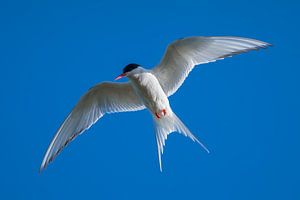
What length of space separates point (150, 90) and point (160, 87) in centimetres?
18

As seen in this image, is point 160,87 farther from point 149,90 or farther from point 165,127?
point 165,127

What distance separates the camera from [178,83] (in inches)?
288

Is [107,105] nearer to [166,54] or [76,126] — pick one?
[76,126]

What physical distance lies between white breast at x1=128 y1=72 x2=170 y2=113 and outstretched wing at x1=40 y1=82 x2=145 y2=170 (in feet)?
1.64

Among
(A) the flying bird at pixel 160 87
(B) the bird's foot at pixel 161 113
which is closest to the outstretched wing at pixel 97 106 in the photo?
(A) the flying bird at pixel 160 87

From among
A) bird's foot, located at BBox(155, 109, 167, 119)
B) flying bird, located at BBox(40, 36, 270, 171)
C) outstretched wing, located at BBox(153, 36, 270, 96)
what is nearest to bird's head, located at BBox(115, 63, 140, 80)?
flying bird, located at BBox(40, 36, 270, 171)

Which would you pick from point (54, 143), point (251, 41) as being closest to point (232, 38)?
point (251, 41)

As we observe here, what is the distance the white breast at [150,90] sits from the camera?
7.03 metres

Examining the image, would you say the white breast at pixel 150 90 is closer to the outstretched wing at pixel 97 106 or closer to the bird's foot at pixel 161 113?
the bird's foot at pixel 161 113

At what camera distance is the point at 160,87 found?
715cm

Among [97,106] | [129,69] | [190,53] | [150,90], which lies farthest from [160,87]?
[97,106]

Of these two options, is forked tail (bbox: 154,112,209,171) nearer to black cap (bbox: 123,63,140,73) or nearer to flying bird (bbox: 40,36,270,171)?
flying bird (bbox: 40,36,270,171)

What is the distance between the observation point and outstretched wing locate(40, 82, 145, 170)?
751 centimetres

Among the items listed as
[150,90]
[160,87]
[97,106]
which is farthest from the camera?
[97,106]
